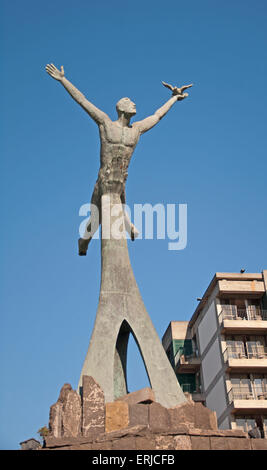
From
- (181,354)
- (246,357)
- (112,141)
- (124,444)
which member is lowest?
(124,444)

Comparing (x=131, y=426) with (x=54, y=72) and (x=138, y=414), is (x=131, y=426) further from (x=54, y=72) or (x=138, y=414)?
(x=54, y=72)

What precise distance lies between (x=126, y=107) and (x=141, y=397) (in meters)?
7.26

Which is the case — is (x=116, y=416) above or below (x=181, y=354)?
below

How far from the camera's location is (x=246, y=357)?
31391mm

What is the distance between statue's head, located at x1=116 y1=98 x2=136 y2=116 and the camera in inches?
623

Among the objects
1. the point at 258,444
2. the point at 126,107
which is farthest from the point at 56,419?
the point at 126,107

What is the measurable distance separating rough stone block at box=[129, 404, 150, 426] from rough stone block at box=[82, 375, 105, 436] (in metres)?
0.58

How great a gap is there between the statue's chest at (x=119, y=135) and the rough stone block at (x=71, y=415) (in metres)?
6.37

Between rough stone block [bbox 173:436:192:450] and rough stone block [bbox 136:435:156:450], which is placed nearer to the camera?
rough stone block [bbox 136:435:156:450]

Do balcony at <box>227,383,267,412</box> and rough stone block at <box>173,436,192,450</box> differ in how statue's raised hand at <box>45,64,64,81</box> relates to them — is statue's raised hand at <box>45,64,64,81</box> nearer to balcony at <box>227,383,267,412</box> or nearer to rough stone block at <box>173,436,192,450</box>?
rough stone block at <box>173,436,192,450</box>

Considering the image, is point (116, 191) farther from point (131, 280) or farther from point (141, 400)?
point (141, 400)

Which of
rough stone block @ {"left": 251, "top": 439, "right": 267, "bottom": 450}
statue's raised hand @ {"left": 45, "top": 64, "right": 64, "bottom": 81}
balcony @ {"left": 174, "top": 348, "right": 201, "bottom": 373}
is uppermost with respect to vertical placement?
statue's raised hand @ {"left": 45, "top": 64, "right": 64, "bottom": 81}

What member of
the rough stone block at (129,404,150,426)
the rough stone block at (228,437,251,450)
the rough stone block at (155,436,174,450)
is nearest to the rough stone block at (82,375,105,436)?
Result: the rough stone block at (129,404,150,426)

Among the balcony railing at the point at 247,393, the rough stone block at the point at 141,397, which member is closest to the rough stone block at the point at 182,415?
the rough stone block at the point at 141,397
